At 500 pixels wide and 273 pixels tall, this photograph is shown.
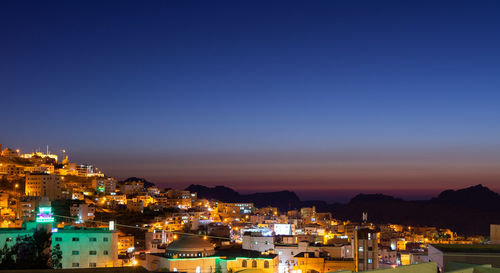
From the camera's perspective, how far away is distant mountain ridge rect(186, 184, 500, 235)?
96.4 metres

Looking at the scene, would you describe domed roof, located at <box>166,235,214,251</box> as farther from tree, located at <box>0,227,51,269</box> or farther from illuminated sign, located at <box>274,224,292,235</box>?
illuminated sign, located at <box>274,224,292,235</box>

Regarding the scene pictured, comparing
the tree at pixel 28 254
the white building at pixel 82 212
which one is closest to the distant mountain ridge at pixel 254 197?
the white building at pixel 82 212

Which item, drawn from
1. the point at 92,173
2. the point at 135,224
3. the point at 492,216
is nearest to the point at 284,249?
the point at 135,224

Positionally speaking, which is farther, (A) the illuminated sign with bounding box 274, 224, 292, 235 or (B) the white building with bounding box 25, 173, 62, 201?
(B) the white building with bounding box 25, 173, 62, 201

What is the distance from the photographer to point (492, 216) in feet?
318

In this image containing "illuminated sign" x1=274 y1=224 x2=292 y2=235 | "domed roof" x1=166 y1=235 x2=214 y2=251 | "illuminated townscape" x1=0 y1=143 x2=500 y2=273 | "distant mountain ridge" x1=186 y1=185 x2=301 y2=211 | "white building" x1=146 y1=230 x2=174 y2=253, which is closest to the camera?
"illuminated townscape" x1=0 y1=143 x2=500 y2=273

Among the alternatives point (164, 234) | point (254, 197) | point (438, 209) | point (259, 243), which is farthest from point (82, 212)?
point (254, 197)

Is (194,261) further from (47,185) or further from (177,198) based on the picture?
(177,198)

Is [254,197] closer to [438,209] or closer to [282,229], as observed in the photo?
[438,209]

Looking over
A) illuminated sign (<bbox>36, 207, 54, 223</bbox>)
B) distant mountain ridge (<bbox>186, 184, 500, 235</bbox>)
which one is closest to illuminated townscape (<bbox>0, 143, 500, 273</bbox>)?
illuminated sign (<bbox>36, 207, 54, 223</bbox>)

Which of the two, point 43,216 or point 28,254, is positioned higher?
point 43,216

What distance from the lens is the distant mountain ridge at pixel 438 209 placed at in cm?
9638

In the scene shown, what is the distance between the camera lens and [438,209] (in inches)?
4279

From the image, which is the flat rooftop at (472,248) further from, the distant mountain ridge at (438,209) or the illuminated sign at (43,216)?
the distant mountain ridge at (438,209)
